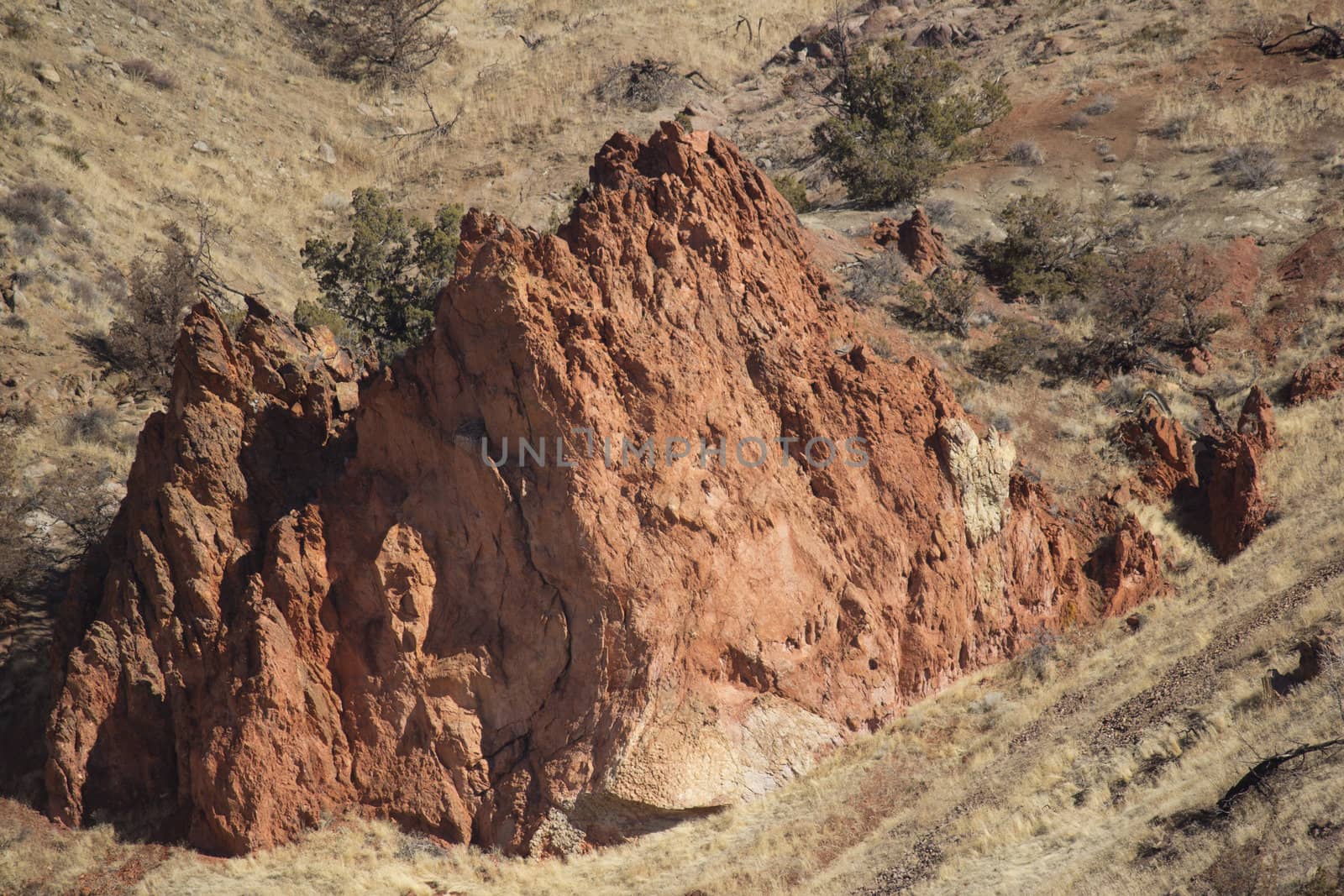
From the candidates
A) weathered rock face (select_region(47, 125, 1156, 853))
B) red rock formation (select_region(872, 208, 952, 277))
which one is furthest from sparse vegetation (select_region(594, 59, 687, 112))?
weathered rock face (select_region(47, 125, 1156, 853))

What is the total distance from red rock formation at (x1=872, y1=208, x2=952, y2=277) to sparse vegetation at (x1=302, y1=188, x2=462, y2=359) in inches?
398

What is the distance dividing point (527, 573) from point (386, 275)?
14483 mm

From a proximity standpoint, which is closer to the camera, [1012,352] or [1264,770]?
[1264,770]

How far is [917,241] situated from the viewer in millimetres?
24422

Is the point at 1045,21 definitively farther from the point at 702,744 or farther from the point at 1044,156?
the point at 702,744

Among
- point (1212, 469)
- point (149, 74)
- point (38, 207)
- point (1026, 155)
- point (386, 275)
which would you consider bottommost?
point (1212, 469)

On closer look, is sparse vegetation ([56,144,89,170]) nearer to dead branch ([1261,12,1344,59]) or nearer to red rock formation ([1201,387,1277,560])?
Result: red rock formation ([1201,387,1277,560])

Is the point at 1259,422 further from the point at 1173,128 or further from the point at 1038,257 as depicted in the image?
the point at 1173,128

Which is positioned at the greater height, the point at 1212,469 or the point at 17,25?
the point at 17,25

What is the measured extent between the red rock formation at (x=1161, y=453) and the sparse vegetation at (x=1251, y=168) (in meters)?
13.5

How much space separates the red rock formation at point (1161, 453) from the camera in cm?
1861

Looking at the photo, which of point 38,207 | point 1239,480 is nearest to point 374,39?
point 38,207

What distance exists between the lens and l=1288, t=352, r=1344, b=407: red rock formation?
20125 millimetres

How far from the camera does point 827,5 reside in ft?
182
